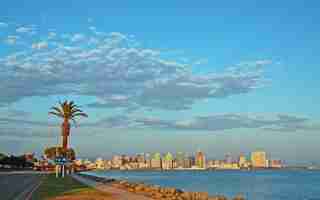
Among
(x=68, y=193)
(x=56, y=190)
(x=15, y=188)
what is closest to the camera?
(x=68, y=193)

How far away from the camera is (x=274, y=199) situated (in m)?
50.9

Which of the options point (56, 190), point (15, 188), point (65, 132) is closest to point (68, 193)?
point (56, 190)

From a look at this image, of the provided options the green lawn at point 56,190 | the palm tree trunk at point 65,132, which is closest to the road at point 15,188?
the green lawn at point 56,190

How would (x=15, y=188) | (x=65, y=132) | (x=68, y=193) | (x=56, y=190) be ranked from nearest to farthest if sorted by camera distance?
(x=68, y=193)
(x=56, y=190)
(x=15, y=188)
(x=65, y=132)

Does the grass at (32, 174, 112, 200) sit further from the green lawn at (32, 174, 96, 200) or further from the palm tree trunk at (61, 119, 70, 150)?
the palm tree trunk at (61, 119, 70, 150)

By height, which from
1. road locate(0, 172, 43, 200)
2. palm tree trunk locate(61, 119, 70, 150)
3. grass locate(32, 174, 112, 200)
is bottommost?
grass locate(32, 174, 112, 200)

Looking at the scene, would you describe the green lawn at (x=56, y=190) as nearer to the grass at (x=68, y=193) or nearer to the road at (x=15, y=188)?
the grass at (x=68, y=193)

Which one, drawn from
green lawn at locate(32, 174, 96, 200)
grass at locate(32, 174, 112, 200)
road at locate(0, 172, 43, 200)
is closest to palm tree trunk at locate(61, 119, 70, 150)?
road at locate(0, 172, 43, 200)

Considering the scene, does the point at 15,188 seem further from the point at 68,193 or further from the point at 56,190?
the point at 68,193

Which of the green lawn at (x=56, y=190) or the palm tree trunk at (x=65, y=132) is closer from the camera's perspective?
the green lawn at (x=56, y=190)

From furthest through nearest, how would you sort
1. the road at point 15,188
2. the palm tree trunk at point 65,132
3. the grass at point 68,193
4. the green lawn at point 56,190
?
the palm tree trunk at point 65,132 → the green lawn at point 56,190 → the grass at point 68,193 → the road at point 15,188

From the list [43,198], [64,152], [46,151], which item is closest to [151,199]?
[43,198]

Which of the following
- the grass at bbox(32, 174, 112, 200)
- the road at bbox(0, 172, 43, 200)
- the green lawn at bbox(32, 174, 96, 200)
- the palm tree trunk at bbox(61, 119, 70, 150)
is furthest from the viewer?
the palm tree trunk at bbox(61, 119, 70, 150)

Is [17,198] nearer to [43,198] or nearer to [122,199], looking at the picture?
[43,198]
